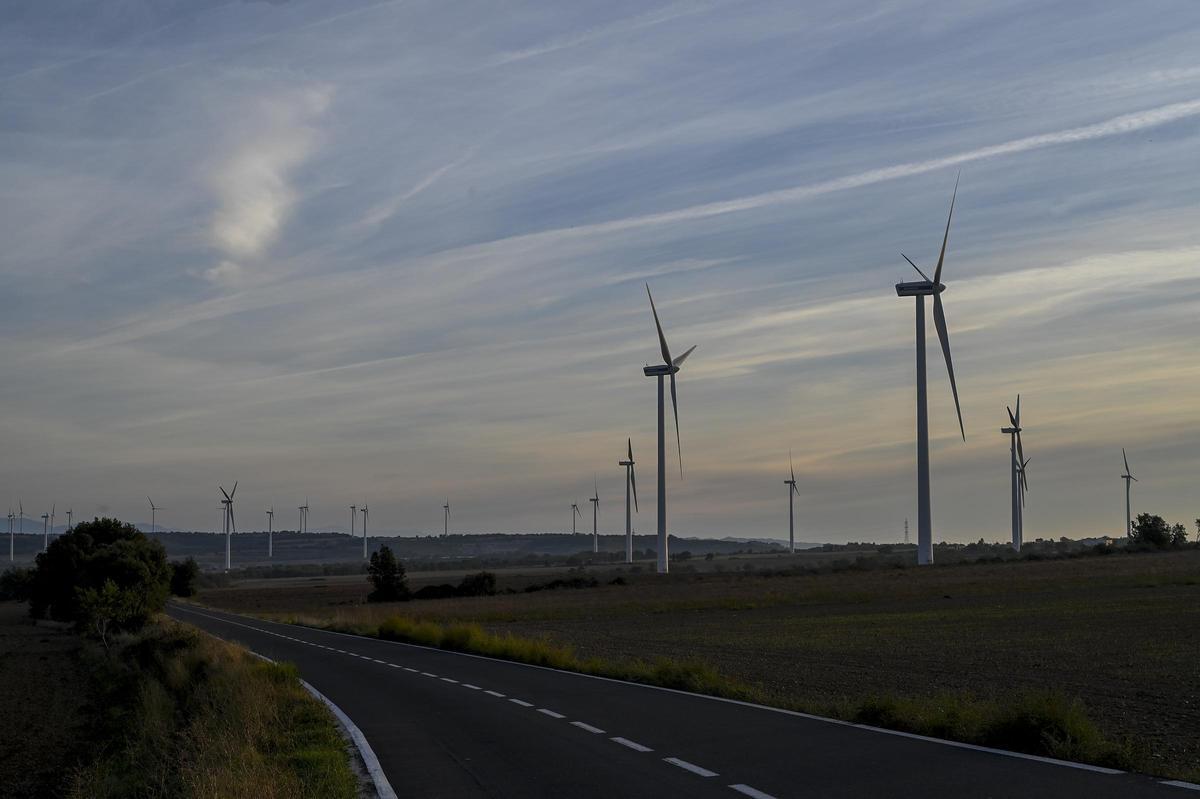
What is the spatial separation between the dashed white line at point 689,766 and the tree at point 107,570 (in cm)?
4807

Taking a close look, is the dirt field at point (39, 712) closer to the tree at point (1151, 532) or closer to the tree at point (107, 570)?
the tree at point (107, 570)

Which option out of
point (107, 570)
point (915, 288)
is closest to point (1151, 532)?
point (915, 288)

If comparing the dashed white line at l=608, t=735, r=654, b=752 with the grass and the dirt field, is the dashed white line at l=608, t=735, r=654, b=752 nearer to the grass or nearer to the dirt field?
the grass

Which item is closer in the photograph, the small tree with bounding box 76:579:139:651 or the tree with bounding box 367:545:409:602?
the small tree with bounding box 76:579:139:651

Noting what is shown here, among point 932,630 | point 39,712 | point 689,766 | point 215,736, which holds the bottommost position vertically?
point 39,712

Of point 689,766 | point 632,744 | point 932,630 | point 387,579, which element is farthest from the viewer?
point 387,579

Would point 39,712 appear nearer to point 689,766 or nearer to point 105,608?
point 105,608

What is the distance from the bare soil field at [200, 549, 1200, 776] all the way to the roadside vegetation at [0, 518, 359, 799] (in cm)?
853

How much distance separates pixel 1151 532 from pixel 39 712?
119 metres

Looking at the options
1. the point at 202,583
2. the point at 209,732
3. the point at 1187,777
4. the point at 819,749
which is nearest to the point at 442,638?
the point at 209,732

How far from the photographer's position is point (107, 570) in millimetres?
57219

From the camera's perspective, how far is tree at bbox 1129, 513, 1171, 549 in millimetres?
122625

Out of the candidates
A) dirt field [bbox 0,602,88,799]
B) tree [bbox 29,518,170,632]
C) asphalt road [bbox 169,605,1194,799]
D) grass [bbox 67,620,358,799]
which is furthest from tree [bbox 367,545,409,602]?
asphalt road [bbox 169,605,1194,799]

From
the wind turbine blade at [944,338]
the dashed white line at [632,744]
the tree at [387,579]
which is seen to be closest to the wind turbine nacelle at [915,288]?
the wind turbine blade at [944,338]
